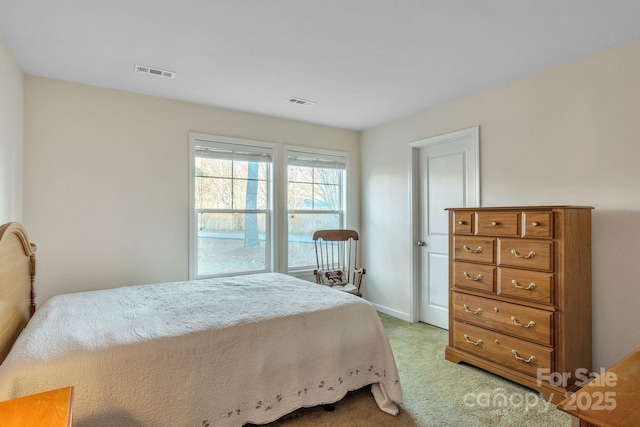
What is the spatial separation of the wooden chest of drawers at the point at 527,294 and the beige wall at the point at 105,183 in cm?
273

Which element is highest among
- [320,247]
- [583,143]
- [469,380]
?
[583,143]

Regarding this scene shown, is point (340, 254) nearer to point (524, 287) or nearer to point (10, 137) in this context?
point (524, 287)

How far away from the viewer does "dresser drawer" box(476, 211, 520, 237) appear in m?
2.58

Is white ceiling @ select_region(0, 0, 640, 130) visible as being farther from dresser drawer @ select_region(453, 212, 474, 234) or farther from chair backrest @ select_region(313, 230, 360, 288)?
chair backrest @ select_region(313, 230, 360, 288)

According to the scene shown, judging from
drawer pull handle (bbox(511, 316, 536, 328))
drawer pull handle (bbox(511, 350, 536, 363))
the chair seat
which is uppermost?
drawer pull handle (bbox(511, 316, 536, 328))

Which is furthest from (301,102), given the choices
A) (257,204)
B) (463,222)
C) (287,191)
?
(463,222)

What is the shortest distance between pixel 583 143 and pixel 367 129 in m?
2.58

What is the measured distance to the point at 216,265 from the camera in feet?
12.7

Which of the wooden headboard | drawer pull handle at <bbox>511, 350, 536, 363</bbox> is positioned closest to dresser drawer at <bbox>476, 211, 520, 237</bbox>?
drawer pull handle at <bbox>511, 350, 536, 363</bbox>

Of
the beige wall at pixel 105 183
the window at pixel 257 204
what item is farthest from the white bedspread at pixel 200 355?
the window at pixel 257 204

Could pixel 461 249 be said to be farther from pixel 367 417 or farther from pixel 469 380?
pixel 367 417

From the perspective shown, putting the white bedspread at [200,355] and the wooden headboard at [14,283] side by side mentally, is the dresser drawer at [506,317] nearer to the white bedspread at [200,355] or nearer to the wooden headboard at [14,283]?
the white bedspread at [200,355]

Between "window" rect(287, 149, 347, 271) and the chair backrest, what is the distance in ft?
0.37

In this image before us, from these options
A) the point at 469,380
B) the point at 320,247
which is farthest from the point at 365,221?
the point at 469,380
